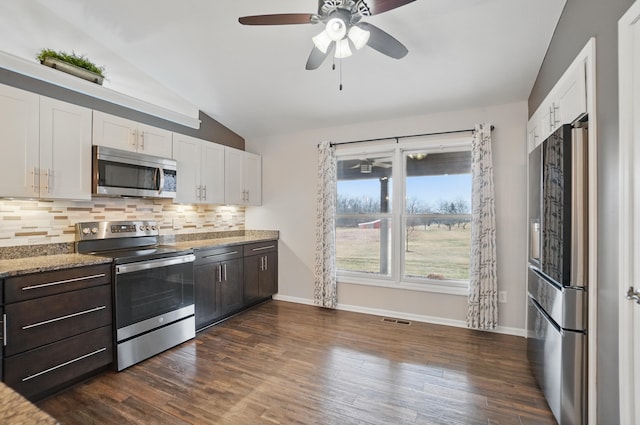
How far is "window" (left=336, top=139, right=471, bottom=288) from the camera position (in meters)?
3.59

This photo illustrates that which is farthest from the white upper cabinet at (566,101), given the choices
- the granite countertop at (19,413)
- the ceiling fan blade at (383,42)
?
the granite countertop at (19,413)

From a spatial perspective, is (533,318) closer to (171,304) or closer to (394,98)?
(394,98)

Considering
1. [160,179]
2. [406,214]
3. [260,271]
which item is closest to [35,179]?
[160,179]

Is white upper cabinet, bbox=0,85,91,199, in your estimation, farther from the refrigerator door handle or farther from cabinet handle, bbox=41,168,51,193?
the refrigerator door handle

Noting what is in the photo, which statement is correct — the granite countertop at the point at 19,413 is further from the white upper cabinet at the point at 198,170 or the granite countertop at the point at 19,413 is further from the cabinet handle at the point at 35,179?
the white upper cabinet at the point at 198,170

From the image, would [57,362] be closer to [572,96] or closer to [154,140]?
[154,140]

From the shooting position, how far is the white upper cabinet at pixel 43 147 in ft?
7.15

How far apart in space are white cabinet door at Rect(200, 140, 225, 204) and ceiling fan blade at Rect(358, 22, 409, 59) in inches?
98.2

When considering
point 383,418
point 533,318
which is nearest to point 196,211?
point 383,418

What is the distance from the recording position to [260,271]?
4.18m

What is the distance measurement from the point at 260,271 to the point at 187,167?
163 cm

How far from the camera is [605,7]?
1.54 metres

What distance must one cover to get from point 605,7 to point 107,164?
356 centimetres

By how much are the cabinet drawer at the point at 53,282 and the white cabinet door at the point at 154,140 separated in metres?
1.26
